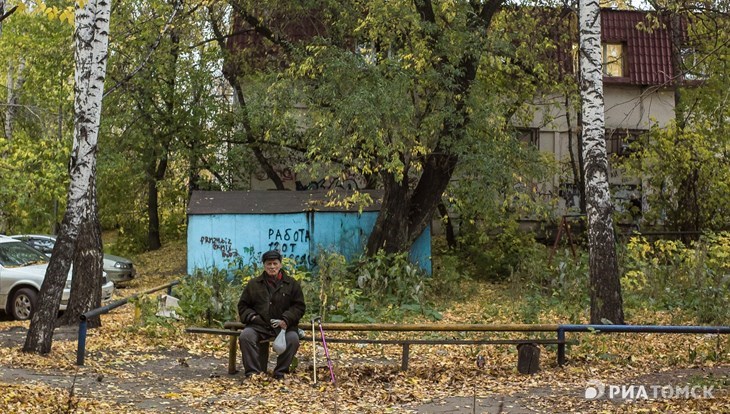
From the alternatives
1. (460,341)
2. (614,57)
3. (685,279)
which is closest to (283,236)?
(685,279)

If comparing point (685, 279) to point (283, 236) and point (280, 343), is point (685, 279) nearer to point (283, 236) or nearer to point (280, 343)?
point (283, 236)

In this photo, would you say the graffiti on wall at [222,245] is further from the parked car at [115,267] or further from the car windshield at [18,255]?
the car windshield at [18,255]

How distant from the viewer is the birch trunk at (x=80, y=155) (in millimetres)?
13945

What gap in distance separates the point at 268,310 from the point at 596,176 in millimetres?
5387

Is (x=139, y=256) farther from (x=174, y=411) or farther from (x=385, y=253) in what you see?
(x=174, y=411)

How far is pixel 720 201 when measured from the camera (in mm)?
26344

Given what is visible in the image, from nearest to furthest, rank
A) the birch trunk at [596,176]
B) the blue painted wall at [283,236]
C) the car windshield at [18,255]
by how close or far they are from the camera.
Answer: the birch trunk at [596,176] < the car windshield at [18,255] < the blue painted wall at [283,236]

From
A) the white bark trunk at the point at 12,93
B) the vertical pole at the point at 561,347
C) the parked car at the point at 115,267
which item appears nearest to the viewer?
the vertical pole at the point at 561,347

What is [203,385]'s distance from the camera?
12039mm

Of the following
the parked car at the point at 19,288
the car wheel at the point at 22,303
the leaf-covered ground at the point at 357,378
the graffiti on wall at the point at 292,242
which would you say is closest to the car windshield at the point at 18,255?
the parked car at the point at 19,288

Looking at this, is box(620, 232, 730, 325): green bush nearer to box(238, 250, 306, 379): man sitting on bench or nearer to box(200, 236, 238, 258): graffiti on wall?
box(238, 250, 306, 379): man sitting on bench

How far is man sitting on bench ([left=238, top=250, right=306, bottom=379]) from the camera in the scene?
1236 cm

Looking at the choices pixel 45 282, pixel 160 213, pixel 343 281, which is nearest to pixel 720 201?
pixel 343 281

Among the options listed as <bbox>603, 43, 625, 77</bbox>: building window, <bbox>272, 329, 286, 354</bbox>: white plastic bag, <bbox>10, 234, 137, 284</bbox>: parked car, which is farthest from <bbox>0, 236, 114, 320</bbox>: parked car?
<bbox>603, 43, 625, 77</bbox>: building window
